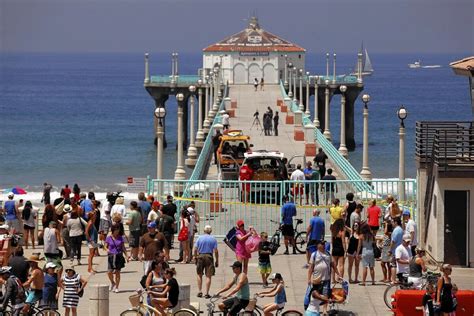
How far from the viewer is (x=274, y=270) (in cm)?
2344

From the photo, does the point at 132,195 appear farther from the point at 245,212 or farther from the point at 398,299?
the point at 398,299

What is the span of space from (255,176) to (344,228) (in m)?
9.94

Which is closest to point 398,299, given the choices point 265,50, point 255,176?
point 255,176

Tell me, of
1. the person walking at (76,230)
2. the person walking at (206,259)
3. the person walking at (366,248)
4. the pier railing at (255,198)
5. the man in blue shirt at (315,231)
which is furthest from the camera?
the pier railing at (255,198)

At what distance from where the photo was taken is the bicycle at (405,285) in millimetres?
19016

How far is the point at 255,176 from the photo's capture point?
32.4 metres

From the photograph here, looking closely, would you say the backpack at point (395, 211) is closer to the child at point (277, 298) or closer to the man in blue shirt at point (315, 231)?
the man in blue shirt at point (315, 231)

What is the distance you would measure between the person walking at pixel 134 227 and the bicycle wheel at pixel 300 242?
3099 millimetres

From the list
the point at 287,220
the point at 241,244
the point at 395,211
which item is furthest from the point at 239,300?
the point at 395,211

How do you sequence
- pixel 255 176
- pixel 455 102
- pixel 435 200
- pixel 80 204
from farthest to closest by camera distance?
pixel 455 102
pixel 255 176
pixel 80 204
pixel 435 200

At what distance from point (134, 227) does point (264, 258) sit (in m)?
3.77

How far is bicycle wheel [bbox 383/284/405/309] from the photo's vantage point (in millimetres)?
20250

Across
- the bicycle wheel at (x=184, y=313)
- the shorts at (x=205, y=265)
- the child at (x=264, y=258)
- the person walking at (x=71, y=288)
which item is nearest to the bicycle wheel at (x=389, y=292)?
the child at (x=264, y=258)

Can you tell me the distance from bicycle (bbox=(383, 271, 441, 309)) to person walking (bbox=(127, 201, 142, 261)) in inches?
223
